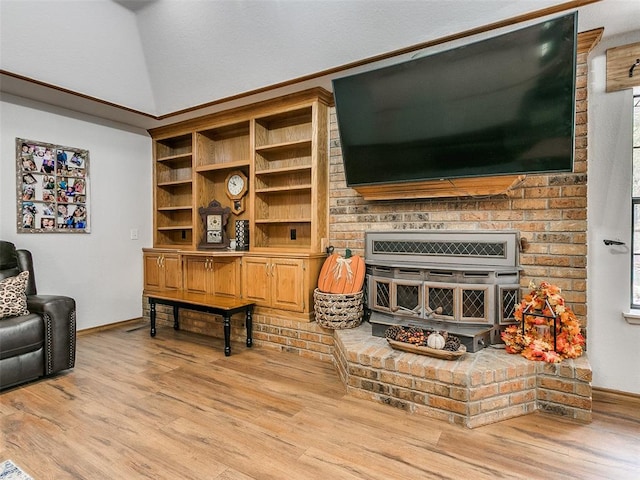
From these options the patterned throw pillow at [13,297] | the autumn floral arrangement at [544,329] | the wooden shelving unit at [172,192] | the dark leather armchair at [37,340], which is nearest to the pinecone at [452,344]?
the autumn floral arrangement at [544,329]

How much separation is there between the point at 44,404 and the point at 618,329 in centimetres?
394

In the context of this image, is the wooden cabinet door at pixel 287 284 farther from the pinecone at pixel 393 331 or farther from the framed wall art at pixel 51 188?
the framed wall art at pixel 51 188

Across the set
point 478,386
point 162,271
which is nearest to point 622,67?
point 478,386

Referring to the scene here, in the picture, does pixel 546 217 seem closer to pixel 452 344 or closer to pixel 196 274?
pixel 452 344

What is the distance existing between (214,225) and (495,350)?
10.4 ft

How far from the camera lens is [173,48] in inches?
135

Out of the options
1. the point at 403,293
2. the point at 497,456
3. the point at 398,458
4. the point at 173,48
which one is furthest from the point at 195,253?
the point at 497,456

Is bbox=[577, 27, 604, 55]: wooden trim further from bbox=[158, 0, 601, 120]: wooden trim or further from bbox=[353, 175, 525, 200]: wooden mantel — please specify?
bbox=[353, 175, 525, 200]: wooden mantel

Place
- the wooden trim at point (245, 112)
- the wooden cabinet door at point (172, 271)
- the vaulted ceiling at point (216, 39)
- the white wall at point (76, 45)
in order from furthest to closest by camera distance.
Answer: the wooden cabinet door at point (172, 271), the wooden trim at point (245, 112), the white wall at point (76, 45), the vaulted ceiling at point (216, 39)

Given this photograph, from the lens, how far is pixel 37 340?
2.71 metres

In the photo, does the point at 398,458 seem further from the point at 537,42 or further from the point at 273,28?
the point at 273,28

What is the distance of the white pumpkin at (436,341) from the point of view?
2430mm

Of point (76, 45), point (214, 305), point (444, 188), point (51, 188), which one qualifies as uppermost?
point (76, 45)

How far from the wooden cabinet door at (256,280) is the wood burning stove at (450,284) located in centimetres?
108
